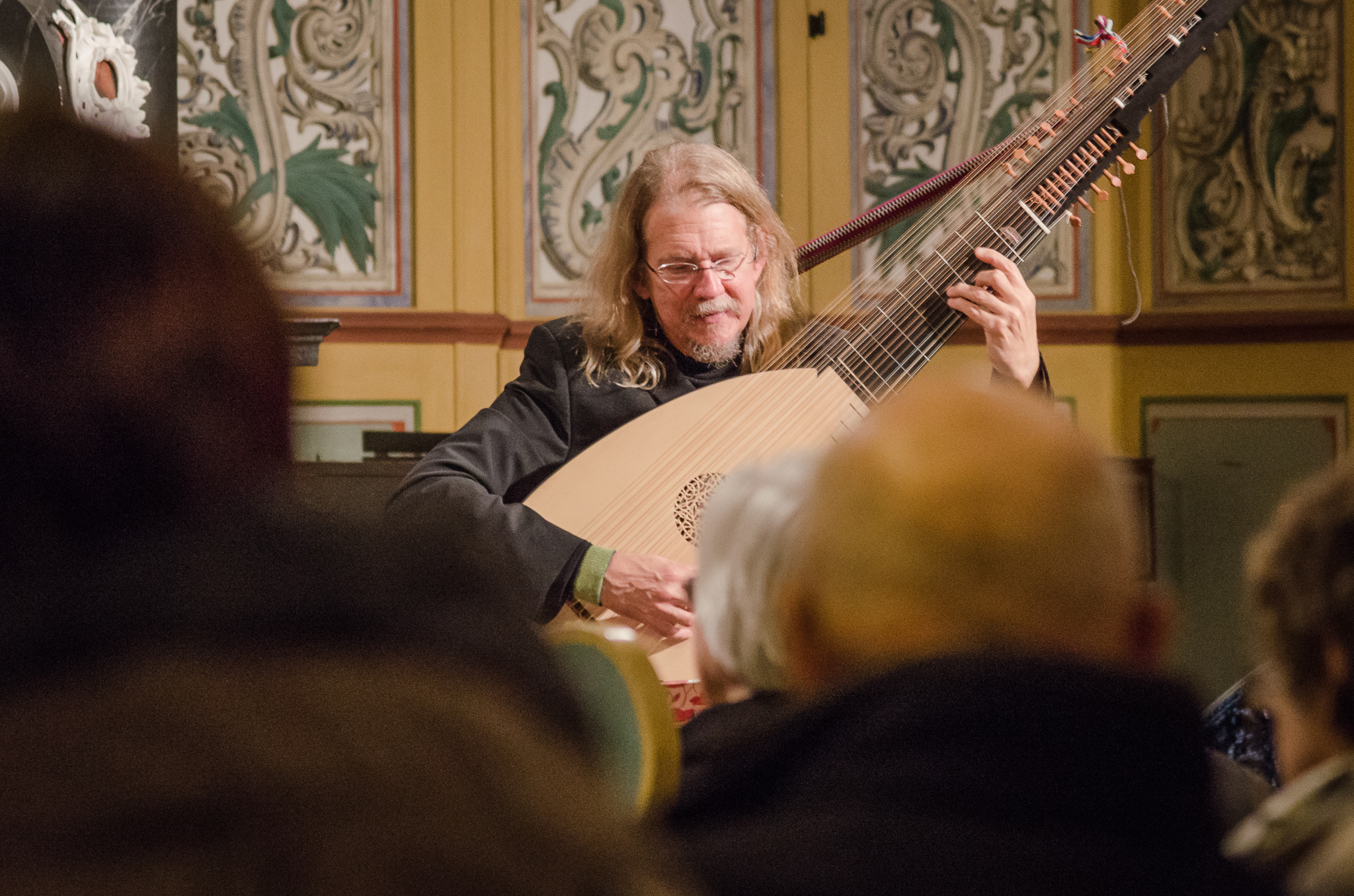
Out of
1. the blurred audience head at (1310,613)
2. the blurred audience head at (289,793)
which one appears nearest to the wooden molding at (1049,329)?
the blurred audience head at (1310,613)

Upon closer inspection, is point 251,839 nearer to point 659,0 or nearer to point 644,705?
point 644,705

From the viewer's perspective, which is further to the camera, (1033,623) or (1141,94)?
(1141,94)

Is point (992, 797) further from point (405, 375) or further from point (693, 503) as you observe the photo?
point (405, 375)

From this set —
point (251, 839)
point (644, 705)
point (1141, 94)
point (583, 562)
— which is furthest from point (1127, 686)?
point (1141, 94)

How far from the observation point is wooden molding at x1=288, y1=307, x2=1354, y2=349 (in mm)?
3473

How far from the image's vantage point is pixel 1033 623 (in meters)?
0.64

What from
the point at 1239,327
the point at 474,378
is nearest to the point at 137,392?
the point at 474,378

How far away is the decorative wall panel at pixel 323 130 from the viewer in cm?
356

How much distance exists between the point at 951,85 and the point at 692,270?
1799mm

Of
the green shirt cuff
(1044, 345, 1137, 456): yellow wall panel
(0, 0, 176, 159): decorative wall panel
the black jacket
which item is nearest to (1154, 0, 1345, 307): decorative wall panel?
(1044, 345, 1137, 456): yellow wall panel

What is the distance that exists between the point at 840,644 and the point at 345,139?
3.22 m

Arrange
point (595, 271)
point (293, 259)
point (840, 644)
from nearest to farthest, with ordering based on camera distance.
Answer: point (840, 644) → point (595, 271) → point (293, 259)

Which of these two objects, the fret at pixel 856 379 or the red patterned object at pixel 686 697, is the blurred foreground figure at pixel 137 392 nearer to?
the red patterned object at pixel 686 697

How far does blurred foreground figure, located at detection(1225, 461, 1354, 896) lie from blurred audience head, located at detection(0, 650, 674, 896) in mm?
389
